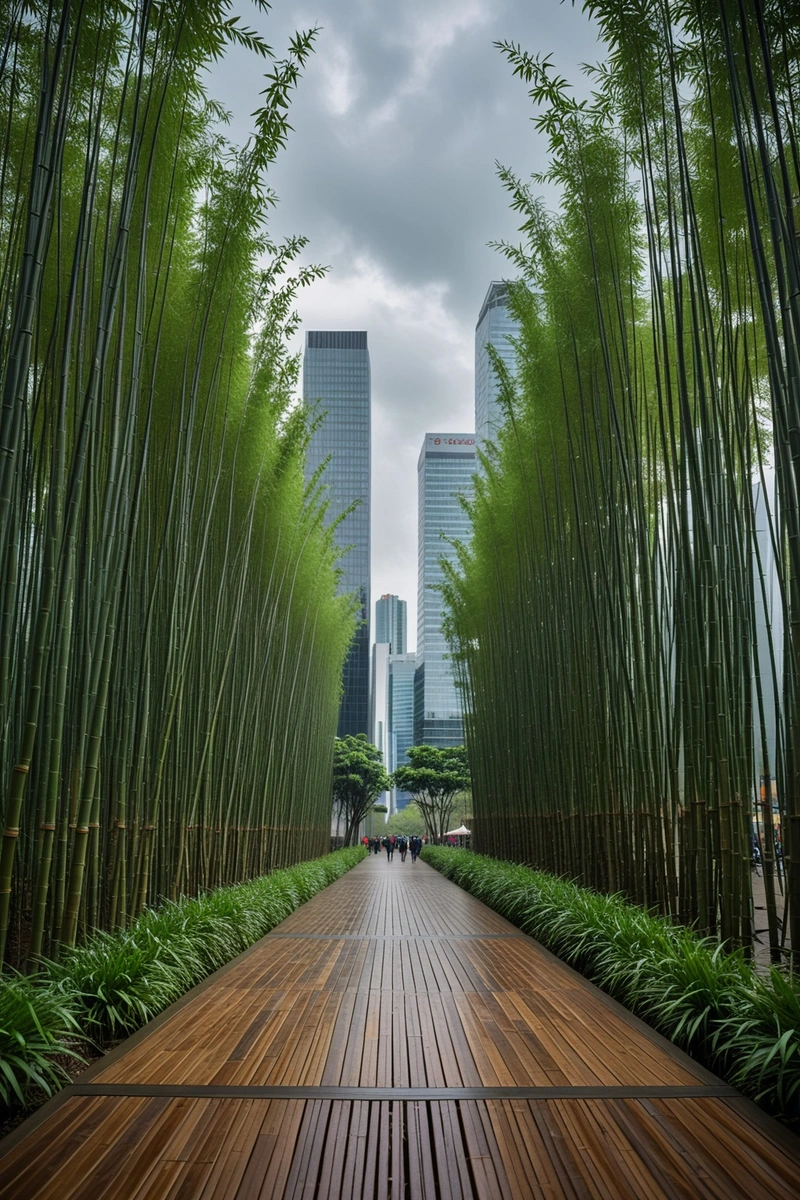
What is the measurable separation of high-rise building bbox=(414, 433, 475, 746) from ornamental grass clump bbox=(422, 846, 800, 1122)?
32732 millimetres

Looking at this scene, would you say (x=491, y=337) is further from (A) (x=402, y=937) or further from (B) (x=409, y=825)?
(B) (x=409, y=825)

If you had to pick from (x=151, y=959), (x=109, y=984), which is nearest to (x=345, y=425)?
(x=151, y=959)

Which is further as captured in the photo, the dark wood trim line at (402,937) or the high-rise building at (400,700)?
the high-rise building at (400,700)

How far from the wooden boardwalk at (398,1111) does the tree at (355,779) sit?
2074 cm

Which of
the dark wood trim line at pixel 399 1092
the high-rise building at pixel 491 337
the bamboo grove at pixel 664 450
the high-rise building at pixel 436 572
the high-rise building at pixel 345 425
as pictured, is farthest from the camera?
→ the high-rise building at pixel 345 425

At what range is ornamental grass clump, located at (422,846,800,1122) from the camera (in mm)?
2104

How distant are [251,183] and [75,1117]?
448 cm

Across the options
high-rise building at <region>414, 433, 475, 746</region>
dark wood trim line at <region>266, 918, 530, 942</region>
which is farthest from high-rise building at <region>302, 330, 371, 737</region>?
dark wood trim line at <region>266, 918, 530, 942</region>

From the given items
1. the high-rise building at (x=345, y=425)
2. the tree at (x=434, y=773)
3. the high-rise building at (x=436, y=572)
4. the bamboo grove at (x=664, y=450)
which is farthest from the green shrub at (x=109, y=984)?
the high-rise building at (x=345, y=425)

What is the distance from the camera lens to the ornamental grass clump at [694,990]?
82.8 inches

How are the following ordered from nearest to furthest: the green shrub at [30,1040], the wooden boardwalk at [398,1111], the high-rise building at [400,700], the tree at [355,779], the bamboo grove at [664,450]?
the wooden boardwalk at [398,1111] → the green shrub at [30,1040] → the bamboo grove at [664,450] → the tree at [355,779] → the high-rise building at [400,700]

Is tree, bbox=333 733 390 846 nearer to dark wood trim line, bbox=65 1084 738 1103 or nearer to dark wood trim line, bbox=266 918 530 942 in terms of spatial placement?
dark wood trim line, bbox=266 918 530 942

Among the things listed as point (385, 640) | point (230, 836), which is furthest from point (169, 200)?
point (385, 640)

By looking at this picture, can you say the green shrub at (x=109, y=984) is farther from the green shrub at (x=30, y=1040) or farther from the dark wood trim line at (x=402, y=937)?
the dark wood trim line at (x=402, y=937)
